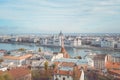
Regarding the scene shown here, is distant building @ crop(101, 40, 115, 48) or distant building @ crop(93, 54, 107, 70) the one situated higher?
distant building @ crop(93, 54, 107, 70)

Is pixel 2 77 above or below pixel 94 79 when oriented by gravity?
above

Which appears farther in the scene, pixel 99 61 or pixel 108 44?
pixel 108 44

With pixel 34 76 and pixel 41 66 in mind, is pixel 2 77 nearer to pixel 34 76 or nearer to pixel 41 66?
pixel 34 76

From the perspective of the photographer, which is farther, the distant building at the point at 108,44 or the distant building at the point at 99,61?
the distant building at the point at 108,44

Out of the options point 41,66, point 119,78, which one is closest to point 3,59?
point 41,66

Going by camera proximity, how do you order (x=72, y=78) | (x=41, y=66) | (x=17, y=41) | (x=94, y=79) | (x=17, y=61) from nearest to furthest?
(x=72, y=78), (x=94, y=79), (x=41, y=66), (x=17, y=61), (x=17, y=41)

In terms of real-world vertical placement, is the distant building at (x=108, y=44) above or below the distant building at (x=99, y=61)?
below

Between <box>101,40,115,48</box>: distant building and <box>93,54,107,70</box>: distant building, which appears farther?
<box>101,40,115,48</box>: distant building

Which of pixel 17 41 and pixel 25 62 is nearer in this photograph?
pixel 25 62

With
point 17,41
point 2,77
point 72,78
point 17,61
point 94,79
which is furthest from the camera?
point 17,41

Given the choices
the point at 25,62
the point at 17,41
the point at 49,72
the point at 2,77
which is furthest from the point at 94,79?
the point at 17,41

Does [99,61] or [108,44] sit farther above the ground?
[99,61]
